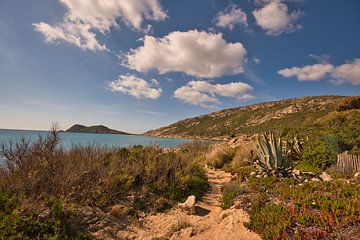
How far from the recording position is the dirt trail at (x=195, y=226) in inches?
180

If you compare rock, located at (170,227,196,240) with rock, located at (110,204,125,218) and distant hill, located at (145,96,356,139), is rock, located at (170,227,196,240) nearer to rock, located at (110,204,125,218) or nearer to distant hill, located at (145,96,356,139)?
rock, located at (110,204,125,218)

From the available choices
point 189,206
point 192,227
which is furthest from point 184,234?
point 189,206

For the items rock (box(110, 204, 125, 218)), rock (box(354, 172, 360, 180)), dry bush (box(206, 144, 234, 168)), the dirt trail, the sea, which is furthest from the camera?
dry bush (box(206, 144, 234, 168))

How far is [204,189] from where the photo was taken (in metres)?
8.02

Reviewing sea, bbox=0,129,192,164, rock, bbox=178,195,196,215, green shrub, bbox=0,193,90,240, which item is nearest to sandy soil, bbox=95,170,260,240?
rock, bbox=178,195,196,215

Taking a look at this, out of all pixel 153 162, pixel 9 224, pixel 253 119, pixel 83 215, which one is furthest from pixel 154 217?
pixel 253 119

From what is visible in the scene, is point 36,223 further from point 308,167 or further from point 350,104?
point 350,104

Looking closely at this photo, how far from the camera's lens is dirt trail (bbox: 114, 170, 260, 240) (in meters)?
4.58

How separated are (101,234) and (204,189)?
413 cm

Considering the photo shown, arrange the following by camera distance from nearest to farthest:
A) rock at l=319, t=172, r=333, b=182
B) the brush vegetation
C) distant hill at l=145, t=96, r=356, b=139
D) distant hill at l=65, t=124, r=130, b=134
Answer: the brush vegetation → rock at l=319, t=172, r=333, b=182 → distant hill at l=145, t=96, r=356, b=139 → distant hill at l=65, t=124, r=130, b=134

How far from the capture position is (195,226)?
16.8ft

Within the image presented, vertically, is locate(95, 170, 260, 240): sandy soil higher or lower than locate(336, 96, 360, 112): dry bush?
lower

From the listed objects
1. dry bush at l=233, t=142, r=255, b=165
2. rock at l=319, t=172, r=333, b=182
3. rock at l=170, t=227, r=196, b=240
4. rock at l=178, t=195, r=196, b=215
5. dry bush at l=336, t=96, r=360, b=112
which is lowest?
rock at l=170, t=227, r=196, b=240

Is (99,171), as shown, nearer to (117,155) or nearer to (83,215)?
(83,215)
